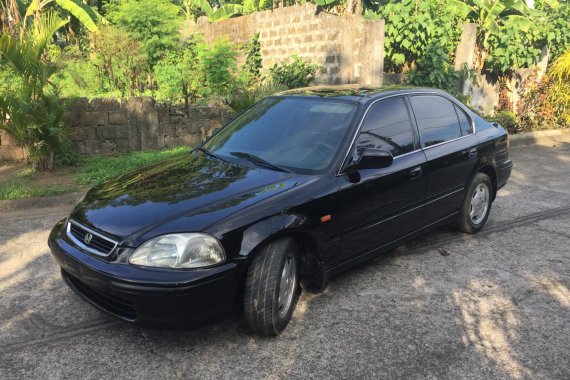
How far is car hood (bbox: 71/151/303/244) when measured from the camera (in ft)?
→ 9.84

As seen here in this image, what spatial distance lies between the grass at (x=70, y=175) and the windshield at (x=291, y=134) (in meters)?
3.05

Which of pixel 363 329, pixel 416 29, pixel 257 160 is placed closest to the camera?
pixel 363 329

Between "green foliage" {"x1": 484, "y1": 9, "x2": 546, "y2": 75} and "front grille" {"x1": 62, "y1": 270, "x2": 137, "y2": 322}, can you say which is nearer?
"front grille" {"x1": 62, "y1": 270, "x2": 137, "y2": 322}

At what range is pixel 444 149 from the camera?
14.9 ft

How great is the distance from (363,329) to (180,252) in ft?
4.66

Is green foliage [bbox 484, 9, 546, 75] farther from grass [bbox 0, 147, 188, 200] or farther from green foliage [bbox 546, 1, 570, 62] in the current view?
grass [bbox 0, 147, 188, 200]

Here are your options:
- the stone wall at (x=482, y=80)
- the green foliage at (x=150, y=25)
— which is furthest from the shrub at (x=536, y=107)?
the green foliage at (x=150, y=25)

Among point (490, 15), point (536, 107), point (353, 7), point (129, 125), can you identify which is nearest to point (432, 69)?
point (353, 7)

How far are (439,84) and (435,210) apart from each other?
6440 millimetres

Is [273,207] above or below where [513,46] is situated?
below

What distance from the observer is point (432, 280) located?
4.16 m

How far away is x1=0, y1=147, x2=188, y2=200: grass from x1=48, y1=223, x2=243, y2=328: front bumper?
12.2 ft

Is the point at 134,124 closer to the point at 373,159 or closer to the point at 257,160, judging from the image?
the point at 257,160

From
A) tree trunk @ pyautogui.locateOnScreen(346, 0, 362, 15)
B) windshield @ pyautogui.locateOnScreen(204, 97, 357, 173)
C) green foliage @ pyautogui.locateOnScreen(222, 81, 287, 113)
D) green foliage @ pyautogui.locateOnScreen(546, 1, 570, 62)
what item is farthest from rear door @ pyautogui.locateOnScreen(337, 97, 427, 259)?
green foliage @ pyautogui.locateOnScreen(546, 1, 570, 62)
